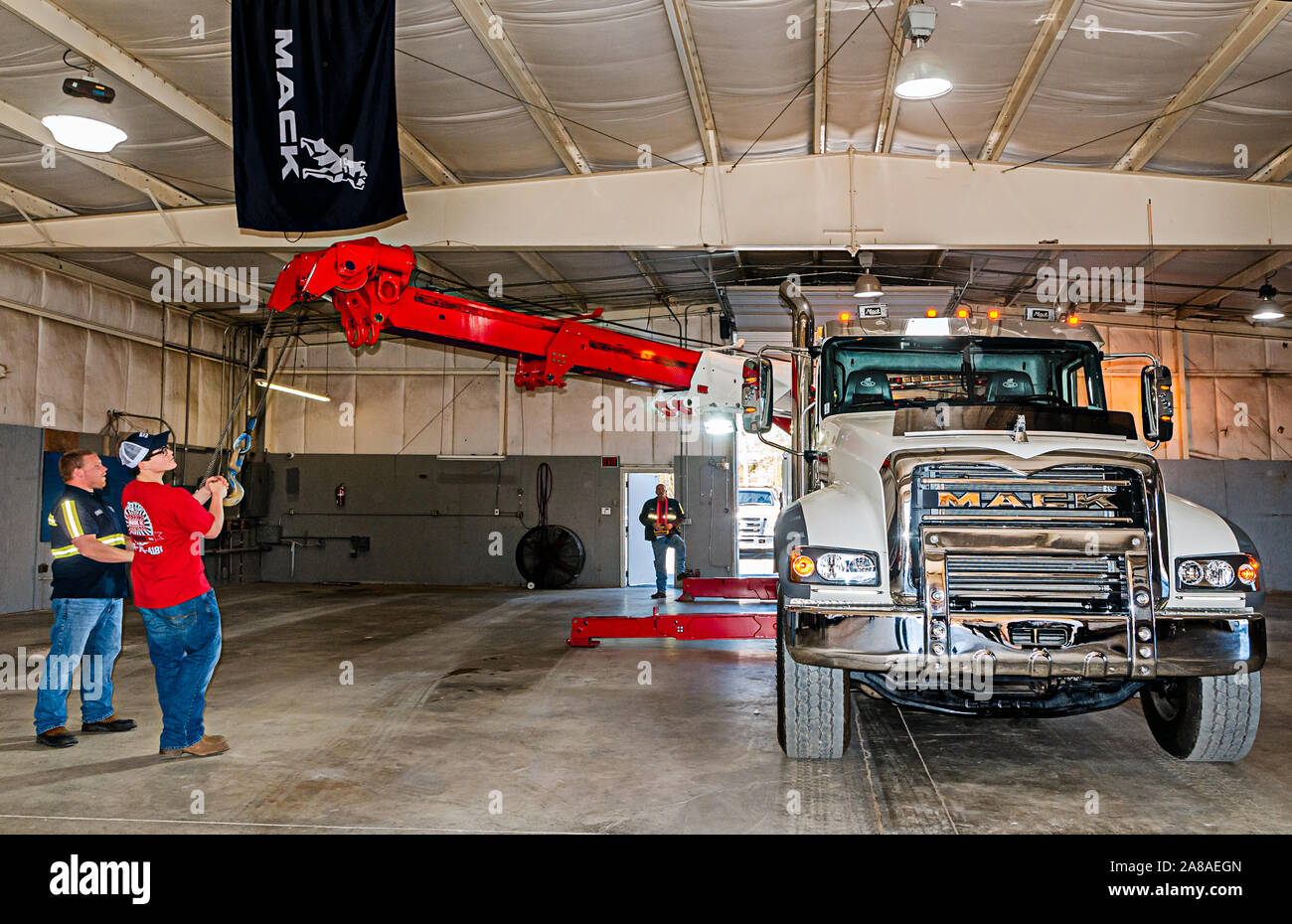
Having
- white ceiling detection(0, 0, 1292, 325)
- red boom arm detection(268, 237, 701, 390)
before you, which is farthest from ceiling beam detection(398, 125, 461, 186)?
red boom arm detection(268, 237, 701, 390)

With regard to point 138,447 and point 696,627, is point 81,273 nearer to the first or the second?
point 138,447

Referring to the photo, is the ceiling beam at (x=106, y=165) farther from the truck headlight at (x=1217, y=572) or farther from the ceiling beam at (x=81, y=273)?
the truck headlight at (x=1217, y=572)

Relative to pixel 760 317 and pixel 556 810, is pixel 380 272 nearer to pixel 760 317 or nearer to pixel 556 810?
pixel 556 810

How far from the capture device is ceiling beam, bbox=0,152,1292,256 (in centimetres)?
891

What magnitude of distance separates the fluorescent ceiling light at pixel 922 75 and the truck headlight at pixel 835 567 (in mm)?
3818

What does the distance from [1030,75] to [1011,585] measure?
→ 565 cm

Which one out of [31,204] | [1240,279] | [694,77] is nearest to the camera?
[694,77]

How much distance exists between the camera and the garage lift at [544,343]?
7297mm

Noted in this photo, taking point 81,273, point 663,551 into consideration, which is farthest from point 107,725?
point 81,273

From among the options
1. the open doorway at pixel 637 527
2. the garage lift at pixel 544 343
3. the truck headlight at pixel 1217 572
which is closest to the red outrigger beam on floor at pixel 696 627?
the garage lift at pixel 544 343

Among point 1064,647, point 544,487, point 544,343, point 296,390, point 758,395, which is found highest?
point 296,390

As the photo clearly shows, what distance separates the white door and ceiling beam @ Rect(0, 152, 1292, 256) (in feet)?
25.1

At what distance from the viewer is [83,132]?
265 inches
